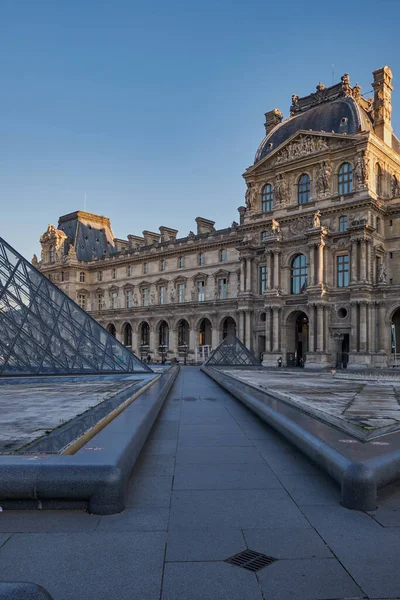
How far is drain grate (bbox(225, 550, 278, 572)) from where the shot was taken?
3.72 metres

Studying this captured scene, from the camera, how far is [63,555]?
12.7 ft

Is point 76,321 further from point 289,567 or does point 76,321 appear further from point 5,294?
point 289,567

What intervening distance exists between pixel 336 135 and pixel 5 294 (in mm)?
32789

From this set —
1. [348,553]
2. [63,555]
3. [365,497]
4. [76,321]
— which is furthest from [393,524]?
[76,321]

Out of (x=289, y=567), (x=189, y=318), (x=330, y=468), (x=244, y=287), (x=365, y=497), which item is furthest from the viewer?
(x=189, y=318)

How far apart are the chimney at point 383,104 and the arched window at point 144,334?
116 feet

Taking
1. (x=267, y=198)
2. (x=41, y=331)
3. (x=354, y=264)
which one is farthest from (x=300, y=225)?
(x=41, y=331)

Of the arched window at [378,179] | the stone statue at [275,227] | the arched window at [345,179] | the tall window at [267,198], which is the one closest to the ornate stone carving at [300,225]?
the stone statue at [275,227]

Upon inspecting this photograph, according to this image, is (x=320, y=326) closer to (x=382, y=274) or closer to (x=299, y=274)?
(x=299, y=274)

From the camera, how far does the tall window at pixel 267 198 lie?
50219 millimetres

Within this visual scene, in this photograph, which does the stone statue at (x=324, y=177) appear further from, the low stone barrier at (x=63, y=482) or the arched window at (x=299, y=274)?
the low stone barrier at (x=63, y=482)

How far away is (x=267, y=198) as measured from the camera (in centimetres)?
5050

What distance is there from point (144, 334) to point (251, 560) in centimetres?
6467

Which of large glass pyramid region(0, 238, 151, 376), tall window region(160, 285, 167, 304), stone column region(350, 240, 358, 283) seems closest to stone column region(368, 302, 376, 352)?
stone column region(350, 240, 358, 283)
